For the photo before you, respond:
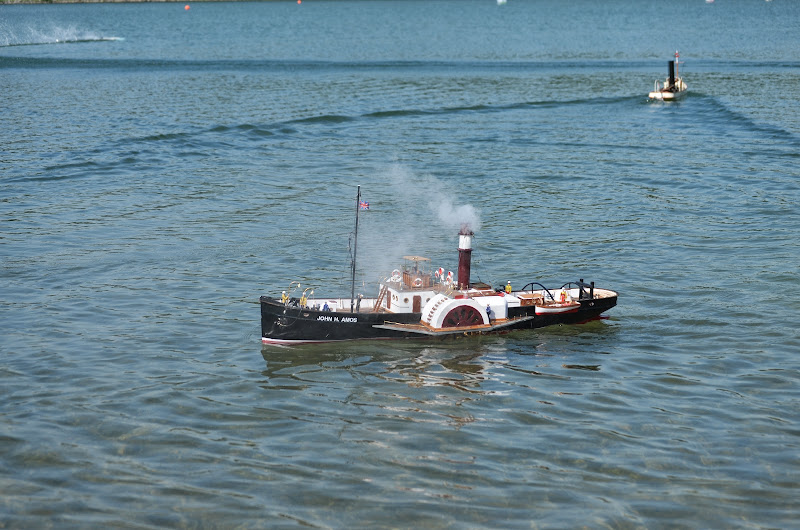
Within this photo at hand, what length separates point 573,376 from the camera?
120 feet

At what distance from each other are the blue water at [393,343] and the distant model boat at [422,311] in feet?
2.93

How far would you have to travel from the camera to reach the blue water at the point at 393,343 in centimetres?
2781

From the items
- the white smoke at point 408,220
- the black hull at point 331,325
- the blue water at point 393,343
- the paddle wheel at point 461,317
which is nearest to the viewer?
the blue water at point 393,343

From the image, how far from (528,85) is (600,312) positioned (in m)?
84.0

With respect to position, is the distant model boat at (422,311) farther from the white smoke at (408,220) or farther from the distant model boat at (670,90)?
the distant model boat at (670,90)

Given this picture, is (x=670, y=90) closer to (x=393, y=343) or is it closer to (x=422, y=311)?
(x=422, y=311)

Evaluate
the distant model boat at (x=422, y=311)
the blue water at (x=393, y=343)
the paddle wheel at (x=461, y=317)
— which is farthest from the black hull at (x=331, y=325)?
the blue water at (x=393, y=343)

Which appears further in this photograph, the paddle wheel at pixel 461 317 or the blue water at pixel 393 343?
the paddle wheel at pixel 461 317

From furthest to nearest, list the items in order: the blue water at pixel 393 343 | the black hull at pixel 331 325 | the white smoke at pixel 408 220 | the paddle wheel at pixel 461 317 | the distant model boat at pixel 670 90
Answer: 1. the distant model boat at pixel 670 90
2. the white smoke at pixel 408 220
3. the paddle wheel at pixel 461 317
4. the black hull at pixel 331 325
5. the blue water at pixel 393 343

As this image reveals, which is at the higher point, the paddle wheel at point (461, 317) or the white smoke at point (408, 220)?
the white smoke at point (408, 220)

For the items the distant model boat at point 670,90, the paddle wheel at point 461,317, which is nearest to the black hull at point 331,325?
the paddle wheel at point 461,317

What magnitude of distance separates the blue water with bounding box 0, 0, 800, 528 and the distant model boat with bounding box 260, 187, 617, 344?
89 cm

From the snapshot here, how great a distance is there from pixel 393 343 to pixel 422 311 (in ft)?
6.25

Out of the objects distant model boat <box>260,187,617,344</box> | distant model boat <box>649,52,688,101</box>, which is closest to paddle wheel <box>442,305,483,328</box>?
distant model boat <box>260,187,617,344</box>
